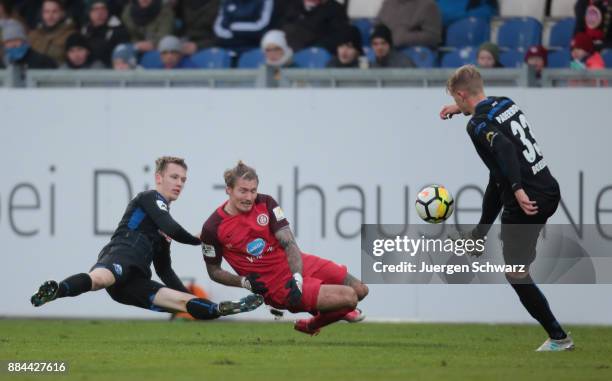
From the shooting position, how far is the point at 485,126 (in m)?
10.6

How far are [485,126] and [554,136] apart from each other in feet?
13.2

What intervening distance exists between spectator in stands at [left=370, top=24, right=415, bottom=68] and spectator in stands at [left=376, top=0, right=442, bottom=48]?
0.94 m

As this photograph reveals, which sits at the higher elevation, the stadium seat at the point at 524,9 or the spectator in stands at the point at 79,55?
the stadium seat at the point at 524,9

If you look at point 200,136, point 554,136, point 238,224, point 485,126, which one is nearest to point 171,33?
point 200,136

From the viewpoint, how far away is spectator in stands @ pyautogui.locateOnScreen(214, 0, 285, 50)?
1772 cm

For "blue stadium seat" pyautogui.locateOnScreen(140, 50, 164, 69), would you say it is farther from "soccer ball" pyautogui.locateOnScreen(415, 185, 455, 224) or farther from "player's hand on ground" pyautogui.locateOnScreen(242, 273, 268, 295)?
"soccer ball" pyautogui.locateOnScreen(415, 185, 455, 224)

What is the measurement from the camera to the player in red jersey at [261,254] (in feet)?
37.0

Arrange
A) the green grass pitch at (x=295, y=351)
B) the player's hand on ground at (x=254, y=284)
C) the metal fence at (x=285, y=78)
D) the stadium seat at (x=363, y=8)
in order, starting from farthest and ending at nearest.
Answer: the stadium seat at (x=363, y=8) < the metal fence at (x=285, y=78) < the player's hand on ground at (x=254, y=284) < the green grass pitch at (x=295, y=351)

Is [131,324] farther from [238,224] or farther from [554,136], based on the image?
[554,136]

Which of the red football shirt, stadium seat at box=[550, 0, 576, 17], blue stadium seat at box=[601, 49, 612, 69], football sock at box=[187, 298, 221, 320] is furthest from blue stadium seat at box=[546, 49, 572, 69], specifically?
football sock at box=[187, 298, 221, 320]

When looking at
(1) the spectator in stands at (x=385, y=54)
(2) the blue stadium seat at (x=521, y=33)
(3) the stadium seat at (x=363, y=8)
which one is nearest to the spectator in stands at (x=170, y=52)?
(1) the spectator in stands at (x=385, y=54)

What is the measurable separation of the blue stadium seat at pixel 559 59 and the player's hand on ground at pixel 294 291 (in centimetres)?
668

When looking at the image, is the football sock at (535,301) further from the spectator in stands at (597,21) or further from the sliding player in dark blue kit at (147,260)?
the spectator in stands at (597,21)

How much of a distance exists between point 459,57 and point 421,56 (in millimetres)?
467
